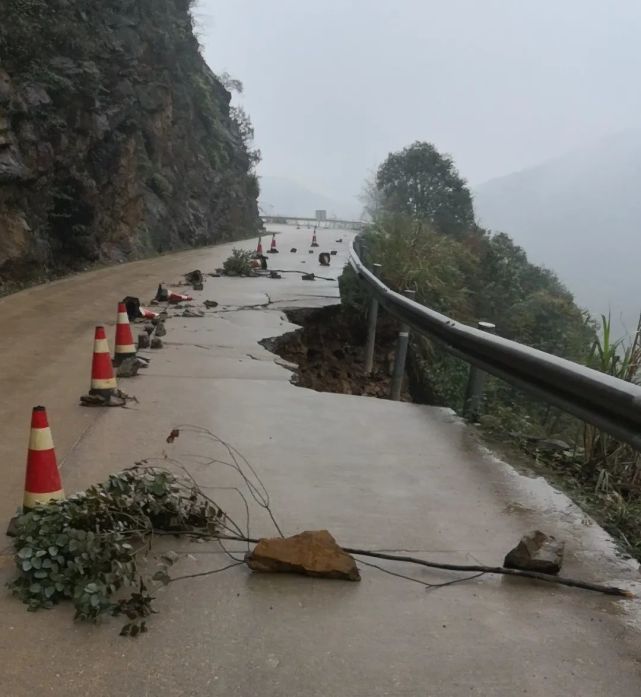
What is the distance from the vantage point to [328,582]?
105 inches

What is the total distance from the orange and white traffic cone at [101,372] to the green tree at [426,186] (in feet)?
91.9

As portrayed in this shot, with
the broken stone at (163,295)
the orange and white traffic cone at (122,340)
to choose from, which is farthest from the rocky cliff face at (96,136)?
the orange and white traffic cone at (122,340)

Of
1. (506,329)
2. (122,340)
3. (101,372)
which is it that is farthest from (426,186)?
(101,372)

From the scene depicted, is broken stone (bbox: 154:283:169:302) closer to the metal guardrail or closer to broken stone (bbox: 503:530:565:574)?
the metal guardrail

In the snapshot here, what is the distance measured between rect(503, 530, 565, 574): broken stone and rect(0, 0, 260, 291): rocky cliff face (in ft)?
34.8

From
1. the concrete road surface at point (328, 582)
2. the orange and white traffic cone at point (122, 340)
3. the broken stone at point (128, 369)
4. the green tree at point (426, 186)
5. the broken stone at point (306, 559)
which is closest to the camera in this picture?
the concrete road surface at point (328, 582)

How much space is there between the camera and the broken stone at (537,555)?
276cm

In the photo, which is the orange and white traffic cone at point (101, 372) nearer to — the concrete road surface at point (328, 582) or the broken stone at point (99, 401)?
the broken stone at point (99, 401)

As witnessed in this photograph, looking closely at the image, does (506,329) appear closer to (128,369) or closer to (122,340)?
(122,340)

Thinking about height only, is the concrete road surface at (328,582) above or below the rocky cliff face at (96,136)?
below

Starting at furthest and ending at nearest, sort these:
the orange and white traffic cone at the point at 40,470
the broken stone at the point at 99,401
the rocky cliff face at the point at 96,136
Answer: the rocky cliff face at the point at 96,136
the broken stone at the point at 99,401
the orange and white traffic cone at the point at 40,470

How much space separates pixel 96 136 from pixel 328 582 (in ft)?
49.2

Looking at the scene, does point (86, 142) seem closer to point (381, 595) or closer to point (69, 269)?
point (69, 269)

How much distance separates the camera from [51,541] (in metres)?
2.57
